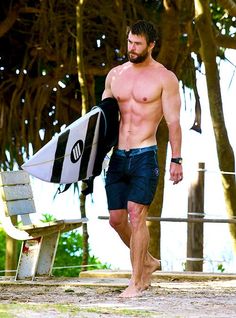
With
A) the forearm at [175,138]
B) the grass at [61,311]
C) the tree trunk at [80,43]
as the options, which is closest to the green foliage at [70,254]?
the tree trunk at [80,43]

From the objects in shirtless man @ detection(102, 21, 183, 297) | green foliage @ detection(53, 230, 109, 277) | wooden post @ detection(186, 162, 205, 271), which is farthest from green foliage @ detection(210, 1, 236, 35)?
shirtless man @ detection(102, 21, 183, 297)

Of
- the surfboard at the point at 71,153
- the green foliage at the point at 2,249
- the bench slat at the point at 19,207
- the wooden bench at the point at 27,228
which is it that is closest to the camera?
the surfboard at the point at 71,153

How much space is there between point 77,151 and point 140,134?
499 millimetres

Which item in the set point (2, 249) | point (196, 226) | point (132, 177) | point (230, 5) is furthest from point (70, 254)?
point (132, 177)

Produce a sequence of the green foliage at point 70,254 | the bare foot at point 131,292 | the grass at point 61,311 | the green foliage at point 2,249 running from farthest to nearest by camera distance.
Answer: the green foliage at point 2,249, the green foliage at point 70,254, the bare foot at point 131,292, the grass at point 61,311

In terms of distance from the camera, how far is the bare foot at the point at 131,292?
7.16 metres

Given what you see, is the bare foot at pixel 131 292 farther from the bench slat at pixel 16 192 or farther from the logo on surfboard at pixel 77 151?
the bench slat at pixel 16 192

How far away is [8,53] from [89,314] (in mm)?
7894

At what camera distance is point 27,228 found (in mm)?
8406

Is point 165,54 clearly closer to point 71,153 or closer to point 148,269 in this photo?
point 71,153

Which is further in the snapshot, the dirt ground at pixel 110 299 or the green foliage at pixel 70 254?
the green foliage at pixel 70 254

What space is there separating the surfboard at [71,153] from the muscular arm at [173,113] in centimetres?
51

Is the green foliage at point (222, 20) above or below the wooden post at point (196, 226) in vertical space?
above

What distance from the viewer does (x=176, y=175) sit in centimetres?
719
